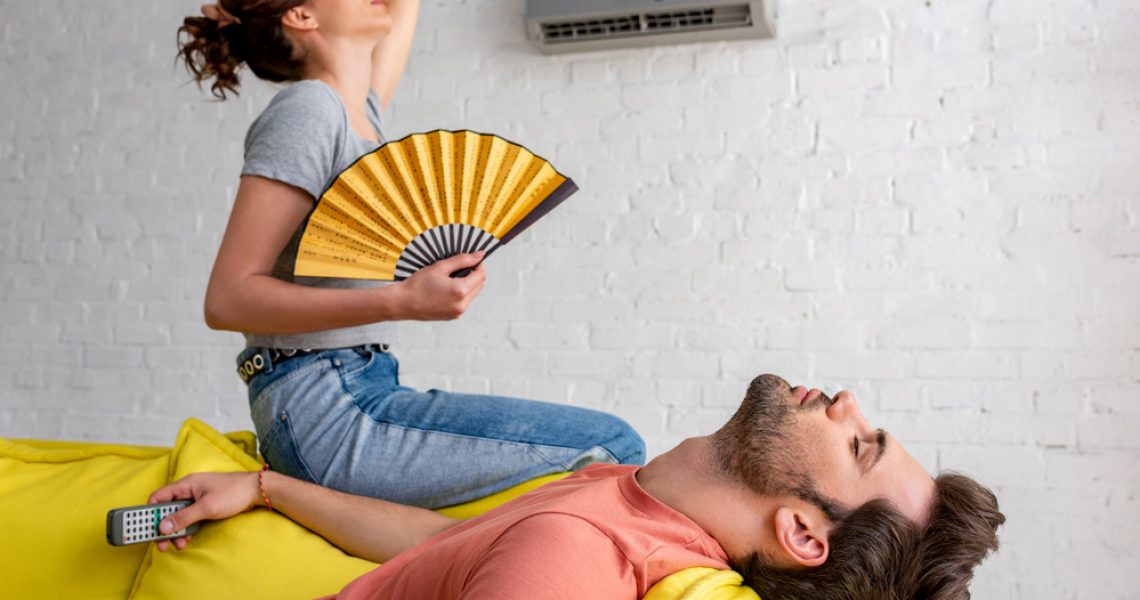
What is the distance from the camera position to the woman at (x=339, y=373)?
5.17 feet

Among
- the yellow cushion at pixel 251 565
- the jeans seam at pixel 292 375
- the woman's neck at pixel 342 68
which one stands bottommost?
the yellow cushion at pixel 251 565

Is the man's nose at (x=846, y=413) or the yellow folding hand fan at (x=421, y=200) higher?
the yellow folding hand fan at (x=421, y=200)

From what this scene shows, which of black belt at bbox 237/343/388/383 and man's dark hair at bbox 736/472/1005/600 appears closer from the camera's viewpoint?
man's dark hair at bbox 736/472/1005/600

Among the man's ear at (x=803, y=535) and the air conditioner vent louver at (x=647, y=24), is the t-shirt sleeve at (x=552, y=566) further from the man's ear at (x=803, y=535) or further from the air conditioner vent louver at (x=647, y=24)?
the air conditioner vent louver at (x=647, y=24)

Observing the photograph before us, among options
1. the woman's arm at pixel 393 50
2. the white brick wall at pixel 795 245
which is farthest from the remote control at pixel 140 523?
the white brick wall at pixel 795 245

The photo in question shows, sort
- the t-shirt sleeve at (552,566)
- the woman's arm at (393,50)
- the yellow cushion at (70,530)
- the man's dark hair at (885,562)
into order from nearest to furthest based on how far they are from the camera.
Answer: the t-shirt sleeve at (552,566) < the man's dark hair at (885,562) < the yellow cushion at (70,530) < the woman's arm at (393,50)

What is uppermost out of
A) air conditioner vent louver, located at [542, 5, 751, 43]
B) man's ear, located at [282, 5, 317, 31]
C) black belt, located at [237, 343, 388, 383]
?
air conditioner vent louver, located at [542, 5, 751, 43]

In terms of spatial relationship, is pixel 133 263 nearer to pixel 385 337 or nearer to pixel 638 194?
pixel 638 194

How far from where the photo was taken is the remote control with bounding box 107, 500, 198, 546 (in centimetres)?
158

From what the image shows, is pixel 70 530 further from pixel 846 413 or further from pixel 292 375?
pixel 846 413

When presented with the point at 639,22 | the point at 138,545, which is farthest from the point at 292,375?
the point at 639,22

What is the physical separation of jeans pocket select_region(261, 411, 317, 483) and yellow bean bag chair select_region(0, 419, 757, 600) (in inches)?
3.0

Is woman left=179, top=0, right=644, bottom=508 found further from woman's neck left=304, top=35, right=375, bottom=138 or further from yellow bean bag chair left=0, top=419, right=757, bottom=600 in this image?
woman's neck left=304, top=35, right=375, bottom=138

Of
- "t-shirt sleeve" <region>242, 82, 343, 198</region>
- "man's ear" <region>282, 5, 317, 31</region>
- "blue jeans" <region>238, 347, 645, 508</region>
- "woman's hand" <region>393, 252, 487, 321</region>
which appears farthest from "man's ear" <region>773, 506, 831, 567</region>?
"man's ear" <region>282, 5, 317, 31</region>
